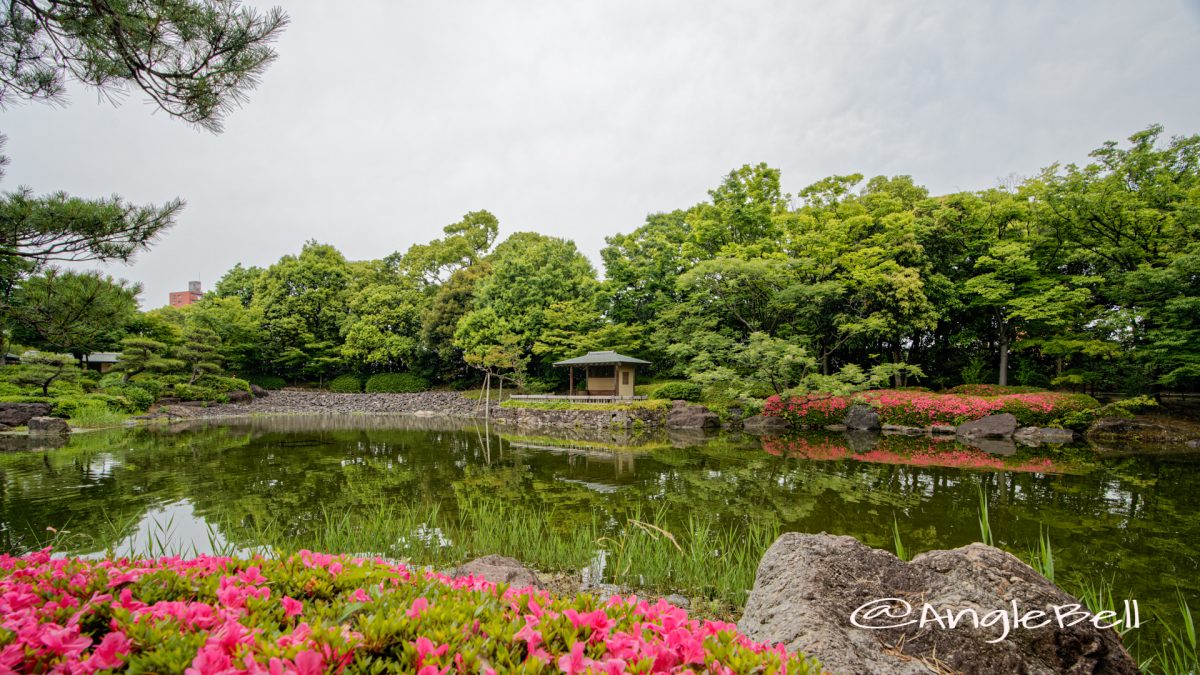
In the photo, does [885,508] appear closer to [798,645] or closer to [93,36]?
[798,645]

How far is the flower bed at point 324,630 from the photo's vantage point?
41.4 inches

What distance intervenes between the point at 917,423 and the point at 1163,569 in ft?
37.1

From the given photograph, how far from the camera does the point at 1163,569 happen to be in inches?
169

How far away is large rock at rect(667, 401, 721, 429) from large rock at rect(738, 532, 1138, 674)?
14.3 m

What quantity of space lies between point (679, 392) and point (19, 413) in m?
19.0

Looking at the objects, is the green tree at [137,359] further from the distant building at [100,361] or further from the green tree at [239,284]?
the green tree at [239,284]

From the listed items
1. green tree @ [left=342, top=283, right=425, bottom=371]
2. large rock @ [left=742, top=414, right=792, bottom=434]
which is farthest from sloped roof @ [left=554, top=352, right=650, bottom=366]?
green tree @ [left=342, top=283, right=425, bottom=371]

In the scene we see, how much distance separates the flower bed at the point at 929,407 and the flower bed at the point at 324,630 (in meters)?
15.5

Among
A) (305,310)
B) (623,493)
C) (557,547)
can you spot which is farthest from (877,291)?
(305,310)

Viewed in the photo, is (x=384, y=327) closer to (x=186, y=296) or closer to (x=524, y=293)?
(x=524, y=293)

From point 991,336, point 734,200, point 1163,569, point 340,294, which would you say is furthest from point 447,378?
point 1163,569

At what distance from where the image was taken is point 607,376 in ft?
66.8

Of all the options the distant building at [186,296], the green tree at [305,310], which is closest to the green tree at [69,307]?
the green tree at [305,310]

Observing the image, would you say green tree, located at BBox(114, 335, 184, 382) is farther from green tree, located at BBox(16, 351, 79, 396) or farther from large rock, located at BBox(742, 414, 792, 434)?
large rock, located at BBox(742, 414, 792, 434)
